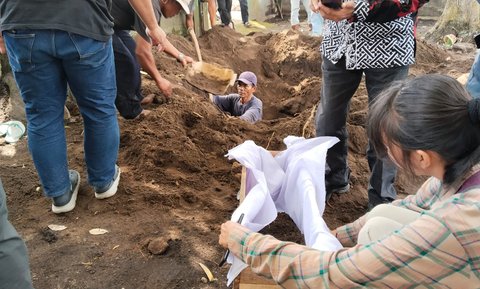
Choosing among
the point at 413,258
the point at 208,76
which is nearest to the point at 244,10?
the point at 208,76

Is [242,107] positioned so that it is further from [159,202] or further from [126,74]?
[159,202]

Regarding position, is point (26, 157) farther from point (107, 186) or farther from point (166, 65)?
point (166, 65)

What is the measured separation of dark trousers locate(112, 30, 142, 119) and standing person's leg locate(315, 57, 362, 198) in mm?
1499

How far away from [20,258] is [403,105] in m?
1.38

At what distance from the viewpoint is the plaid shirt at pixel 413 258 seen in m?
1.20

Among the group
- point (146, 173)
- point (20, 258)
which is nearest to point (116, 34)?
point (146, 173)

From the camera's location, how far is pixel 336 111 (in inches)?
112

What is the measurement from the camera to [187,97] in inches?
180

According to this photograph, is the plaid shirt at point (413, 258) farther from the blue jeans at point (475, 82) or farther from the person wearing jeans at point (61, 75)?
the person wearing jeans at point (61, 75)

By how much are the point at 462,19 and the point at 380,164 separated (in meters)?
7.20

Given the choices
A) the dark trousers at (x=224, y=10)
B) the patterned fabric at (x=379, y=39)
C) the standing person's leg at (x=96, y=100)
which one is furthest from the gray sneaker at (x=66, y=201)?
the dark trousers at (x=224, y=10)

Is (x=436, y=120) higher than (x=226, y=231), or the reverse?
(x=436, y=120)

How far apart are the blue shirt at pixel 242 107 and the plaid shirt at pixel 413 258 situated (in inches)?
139

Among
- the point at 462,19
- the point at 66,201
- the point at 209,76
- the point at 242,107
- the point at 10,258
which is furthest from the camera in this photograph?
the point at 462,19
